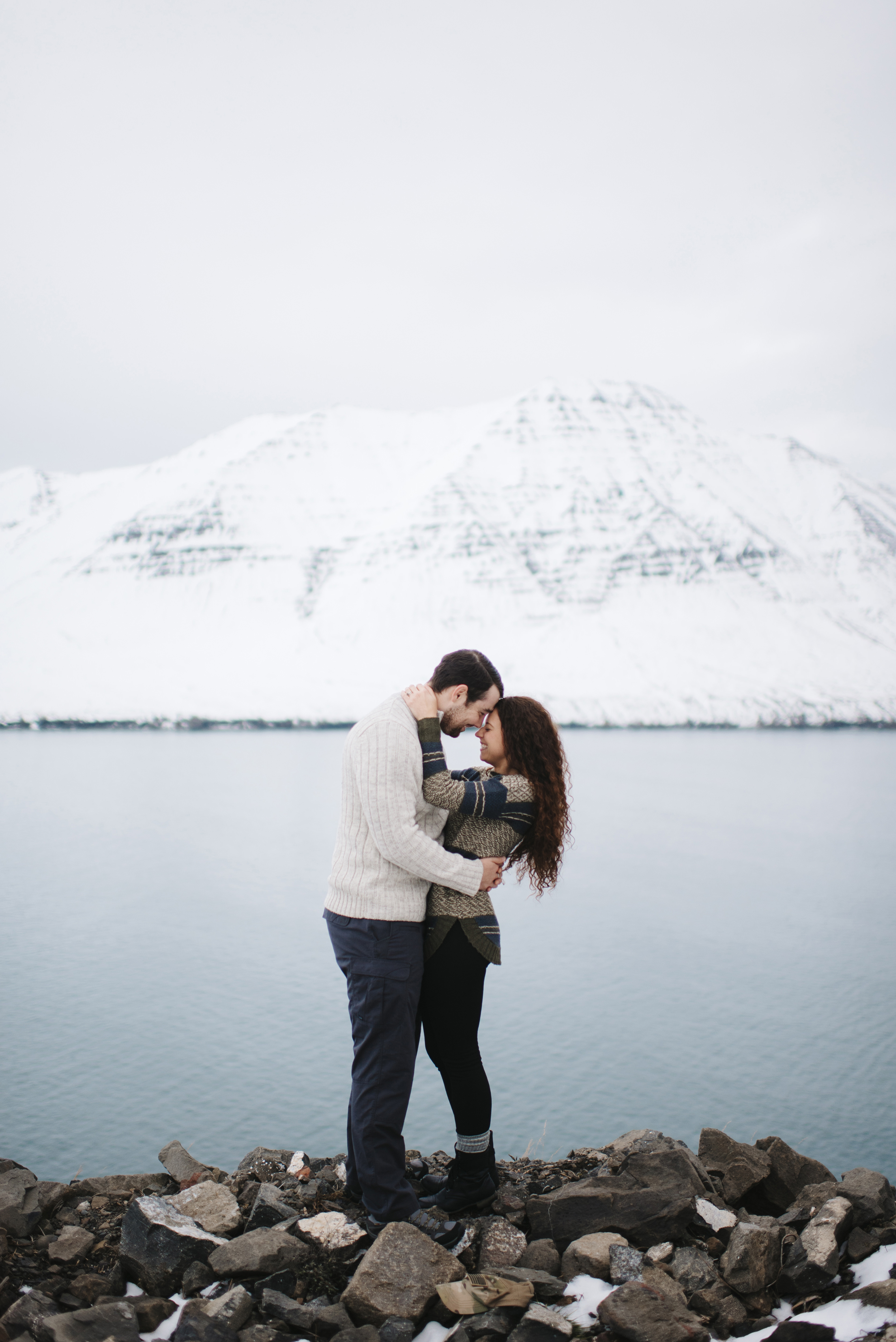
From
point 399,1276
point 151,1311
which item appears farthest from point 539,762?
point 151,1311

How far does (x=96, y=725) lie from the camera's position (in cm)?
7969

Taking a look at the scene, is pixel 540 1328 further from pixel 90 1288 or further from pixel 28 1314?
pixel 28 1314

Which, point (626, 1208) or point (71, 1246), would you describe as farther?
point (626, 1208)

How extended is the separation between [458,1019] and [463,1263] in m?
0.84

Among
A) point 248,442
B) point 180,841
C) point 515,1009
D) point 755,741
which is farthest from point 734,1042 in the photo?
point 248,442

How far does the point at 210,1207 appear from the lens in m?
3.62

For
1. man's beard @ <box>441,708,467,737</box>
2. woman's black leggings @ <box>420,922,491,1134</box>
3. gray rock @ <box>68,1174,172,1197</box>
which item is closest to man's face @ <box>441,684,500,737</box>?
man's beard @ <box>441,708,467,737</box>

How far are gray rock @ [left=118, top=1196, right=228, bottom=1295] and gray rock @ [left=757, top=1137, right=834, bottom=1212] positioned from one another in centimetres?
239

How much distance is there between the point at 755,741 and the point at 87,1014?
196ft

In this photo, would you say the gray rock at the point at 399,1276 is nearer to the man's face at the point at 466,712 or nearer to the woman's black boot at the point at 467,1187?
the woman's black boot at the point at 467,1187

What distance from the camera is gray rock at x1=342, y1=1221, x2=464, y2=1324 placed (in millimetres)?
3018

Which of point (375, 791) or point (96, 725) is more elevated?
point (375, 791)

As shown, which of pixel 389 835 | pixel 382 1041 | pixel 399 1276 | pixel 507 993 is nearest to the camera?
pixel 399 1276

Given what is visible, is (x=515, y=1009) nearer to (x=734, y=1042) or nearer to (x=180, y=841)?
(x=734, y=1042)
